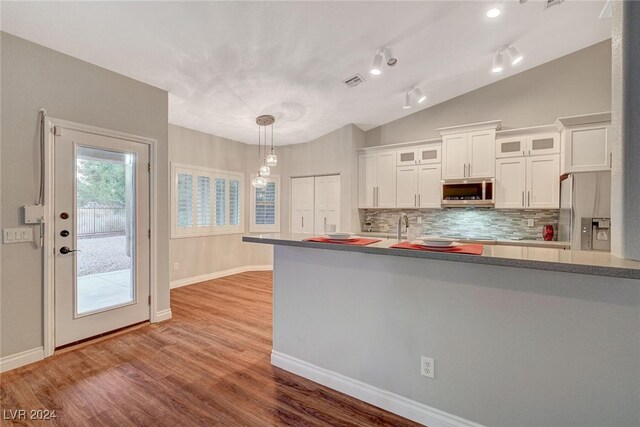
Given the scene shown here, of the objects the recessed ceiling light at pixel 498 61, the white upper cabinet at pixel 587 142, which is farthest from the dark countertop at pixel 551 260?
the white upper cabinet at pixel 587 142

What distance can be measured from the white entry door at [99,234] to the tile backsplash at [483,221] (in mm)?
4096

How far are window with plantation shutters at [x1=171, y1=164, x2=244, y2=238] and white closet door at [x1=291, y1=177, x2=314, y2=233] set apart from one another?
1.11 meters

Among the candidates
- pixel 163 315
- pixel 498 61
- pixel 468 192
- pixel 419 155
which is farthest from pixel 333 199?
pixel 163 315

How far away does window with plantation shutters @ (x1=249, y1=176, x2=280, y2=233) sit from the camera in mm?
6203

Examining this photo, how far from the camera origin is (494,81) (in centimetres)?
451

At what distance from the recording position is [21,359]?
8.07 feet

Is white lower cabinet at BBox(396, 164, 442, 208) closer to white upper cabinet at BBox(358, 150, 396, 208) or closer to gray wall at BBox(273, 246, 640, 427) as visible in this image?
white upper cabinet at BBox(358, 150, 396, 208)

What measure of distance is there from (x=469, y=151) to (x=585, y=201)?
159 cm

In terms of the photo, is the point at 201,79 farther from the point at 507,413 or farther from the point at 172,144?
the point at 507,413

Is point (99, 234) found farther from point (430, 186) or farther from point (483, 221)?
point (483, 221)

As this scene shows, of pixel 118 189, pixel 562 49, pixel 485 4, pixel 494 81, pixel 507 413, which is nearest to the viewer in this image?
pixel 507 413

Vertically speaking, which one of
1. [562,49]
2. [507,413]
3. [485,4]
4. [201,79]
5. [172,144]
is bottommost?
[507,413]

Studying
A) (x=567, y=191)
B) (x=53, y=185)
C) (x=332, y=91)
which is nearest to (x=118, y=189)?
(x=53, y=185)

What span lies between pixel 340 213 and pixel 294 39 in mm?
3327
